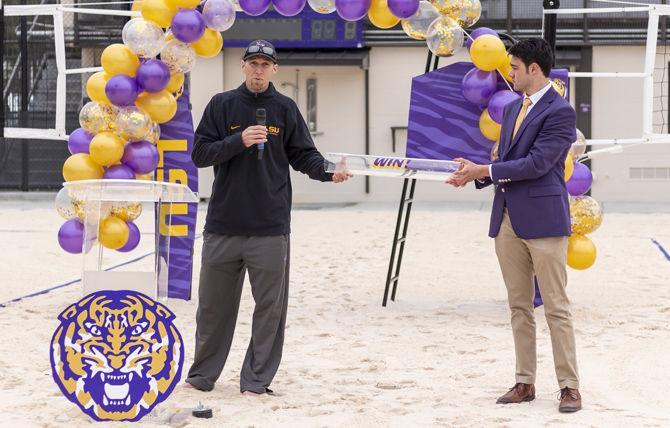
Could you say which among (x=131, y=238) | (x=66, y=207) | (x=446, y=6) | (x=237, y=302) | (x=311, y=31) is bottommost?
(x=237, y=302)

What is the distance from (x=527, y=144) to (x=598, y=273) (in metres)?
5.31

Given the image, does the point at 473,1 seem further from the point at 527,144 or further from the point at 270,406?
the point at 270,406

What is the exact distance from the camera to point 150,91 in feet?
26.6

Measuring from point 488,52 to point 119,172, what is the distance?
2865 mm

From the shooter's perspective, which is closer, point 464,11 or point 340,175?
point 340,175

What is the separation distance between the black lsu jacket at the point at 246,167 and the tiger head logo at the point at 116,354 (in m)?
0.79

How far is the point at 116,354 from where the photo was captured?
4.87m

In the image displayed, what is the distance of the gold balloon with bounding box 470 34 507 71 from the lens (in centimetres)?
762

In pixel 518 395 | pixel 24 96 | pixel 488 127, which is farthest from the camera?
pixel 24 96

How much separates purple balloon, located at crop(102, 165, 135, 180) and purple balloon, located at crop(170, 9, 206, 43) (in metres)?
1.07

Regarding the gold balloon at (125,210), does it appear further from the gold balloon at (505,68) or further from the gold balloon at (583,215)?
the gold balloon at (583,215)

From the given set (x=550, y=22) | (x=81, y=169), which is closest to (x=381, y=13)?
(x=550, y=22)

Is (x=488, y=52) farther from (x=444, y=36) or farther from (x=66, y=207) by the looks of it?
(x=66, y=207)

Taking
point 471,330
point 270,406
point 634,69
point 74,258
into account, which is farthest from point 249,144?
point 634,69
